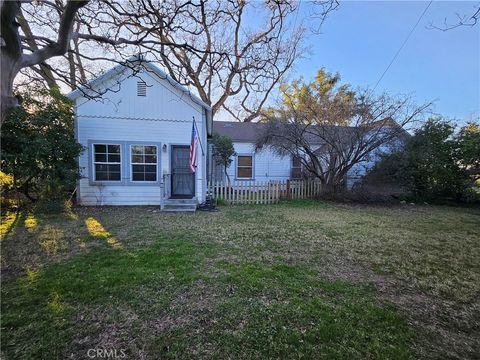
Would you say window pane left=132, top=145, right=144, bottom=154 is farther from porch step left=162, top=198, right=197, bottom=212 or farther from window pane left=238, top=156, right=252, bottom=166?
window pane left=238, top=156, right=252, bottom=166

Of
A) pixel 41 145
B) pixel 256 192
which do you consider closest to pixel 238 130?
pixel 256 192

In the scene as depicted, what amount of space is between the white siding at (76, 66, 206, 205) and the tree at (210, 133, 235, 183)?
16.2 ft

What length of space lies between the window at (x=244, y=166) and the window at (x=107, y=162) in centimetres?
842

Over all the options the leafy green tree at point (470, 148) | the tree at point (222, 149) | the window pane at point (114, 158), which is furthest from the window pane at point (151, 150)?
the leafy green tree at point (470, 148)

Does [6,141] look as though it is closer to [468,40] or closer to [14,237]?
[14,237]

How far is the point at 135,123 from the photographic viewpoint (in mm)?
9477

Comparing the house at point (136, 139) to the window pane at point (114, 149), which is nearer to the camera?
the house at point (136, 139)

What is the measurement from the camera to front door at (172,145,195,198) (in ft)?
32.6

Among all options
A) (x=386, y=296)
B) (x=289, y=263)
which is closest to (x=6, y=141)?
(x=289, y=263)

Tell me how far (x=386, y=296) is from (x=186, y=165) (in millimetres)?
8343

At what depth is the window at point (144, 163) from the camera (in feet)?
31.5

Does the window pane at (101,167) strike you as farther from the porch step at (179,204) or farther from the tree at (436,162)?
the tree at (436,162)

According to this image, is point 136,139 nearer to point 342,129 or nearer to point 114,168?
point 114,168

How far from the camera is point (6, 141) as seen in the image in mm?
7410
